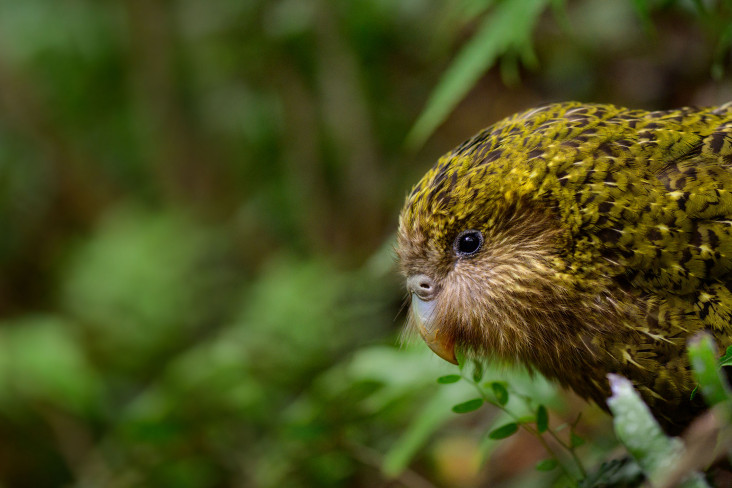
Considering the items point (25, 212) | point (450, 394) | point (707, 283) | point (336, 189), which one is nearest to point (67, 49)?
point (25, 212)

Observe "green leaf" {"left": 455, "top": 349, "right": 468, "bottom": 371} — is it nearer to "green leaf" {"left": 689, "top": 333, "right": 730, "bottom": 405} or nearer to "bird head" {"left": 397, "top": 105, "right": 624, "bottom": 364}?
"bird head" {"left": 397, "top": 105, "right": 624, "bottom": 364}

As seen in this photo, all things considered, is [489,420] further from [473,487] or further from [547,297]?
[547,297]

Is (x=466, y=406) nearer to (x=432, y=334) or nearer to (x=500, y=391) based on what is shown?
(x=500, y=391)

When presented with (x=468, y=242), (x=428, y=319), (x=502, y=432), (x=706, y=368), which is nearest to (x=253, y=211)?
(x=428, y=319)

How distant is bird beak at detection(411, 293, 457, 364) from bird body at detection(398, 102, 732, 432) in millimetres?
40

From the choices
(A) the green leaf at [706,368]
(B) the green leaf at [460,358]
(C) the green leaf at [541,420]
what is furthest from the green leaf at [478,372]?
(A) the green leaf at [706,368]

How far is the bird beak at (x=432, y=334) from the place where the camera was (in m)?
1.74

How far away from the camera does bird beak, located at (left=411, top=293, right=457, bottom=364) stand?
174 centimetres

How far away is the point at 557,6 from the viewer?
179 centimetres

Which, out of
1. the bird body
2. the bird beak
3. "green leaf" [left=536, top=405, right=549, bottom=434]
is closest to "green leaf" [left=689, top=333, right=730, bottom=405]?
the bird body

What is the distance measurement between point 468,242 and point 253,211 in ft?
13.4

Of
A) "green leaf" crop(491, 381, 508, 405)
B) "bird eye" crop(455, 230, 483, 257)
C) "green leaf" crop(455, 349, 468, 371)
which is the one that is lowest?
"green leaf" crop(491, 381, 508, 405)

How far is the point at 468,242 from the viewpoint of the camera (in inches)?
64.9

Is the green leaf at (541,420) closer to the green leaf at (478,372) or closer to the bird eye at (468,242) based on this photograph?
the green leaf at (478,372)
